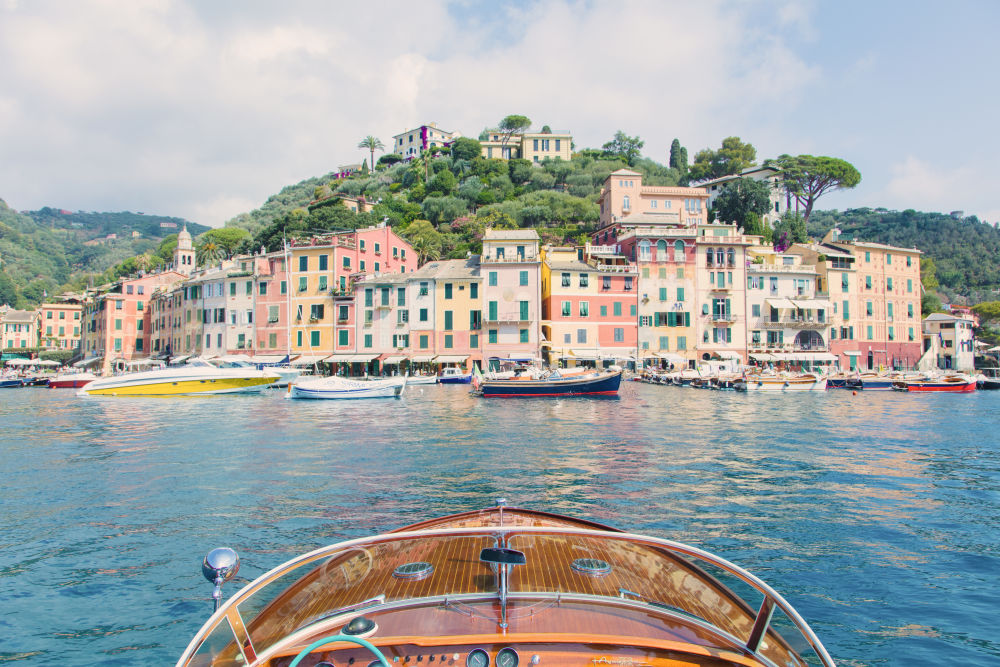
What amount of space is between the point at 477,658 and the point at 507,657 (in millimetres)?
151

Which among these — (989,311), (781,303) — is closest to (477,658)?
(781,303)

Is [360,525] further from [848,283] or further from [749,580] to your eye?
[848,283]

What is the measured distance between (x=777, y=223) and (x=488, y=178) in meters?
38.8

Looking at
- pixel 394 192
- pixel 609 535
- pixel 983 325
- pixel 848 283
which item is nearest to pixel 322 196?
pixel 394 192

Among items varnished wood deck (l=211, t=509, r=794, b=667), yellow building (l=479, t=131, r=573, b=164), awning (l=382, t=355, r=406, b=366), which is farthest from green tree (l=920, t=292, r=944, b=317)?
varnished wood deck (l=211, t=509, r=794, b=667)

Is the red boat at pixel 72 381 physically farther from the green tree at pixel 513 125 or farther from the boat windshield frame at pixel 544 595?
the green tree at pixel 513 125

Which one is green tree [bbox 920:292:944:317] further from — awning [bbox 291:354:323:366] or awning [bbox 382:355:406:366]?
awning [bbox 291:354:323:366]

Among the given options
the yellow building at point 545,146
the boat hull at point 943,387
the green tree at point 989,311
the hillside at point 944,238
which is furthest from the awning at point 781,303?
the yellow building at point 545,146

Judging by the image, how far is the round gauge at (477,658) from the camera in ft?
9.78

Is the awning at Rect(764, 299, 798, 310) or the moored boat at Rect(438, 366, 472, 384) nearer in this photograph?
the moored boat at Rect(438, 366, 472, 384)

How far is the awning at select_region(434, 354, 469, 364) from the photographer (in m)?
48.5

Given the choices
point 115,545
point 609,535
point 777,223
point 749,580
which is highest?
point 777,223

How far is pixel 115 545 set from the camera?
8.51 metres

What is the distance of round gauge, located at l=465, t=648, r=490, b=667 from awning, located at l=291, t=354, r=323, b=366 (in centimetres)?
4784
